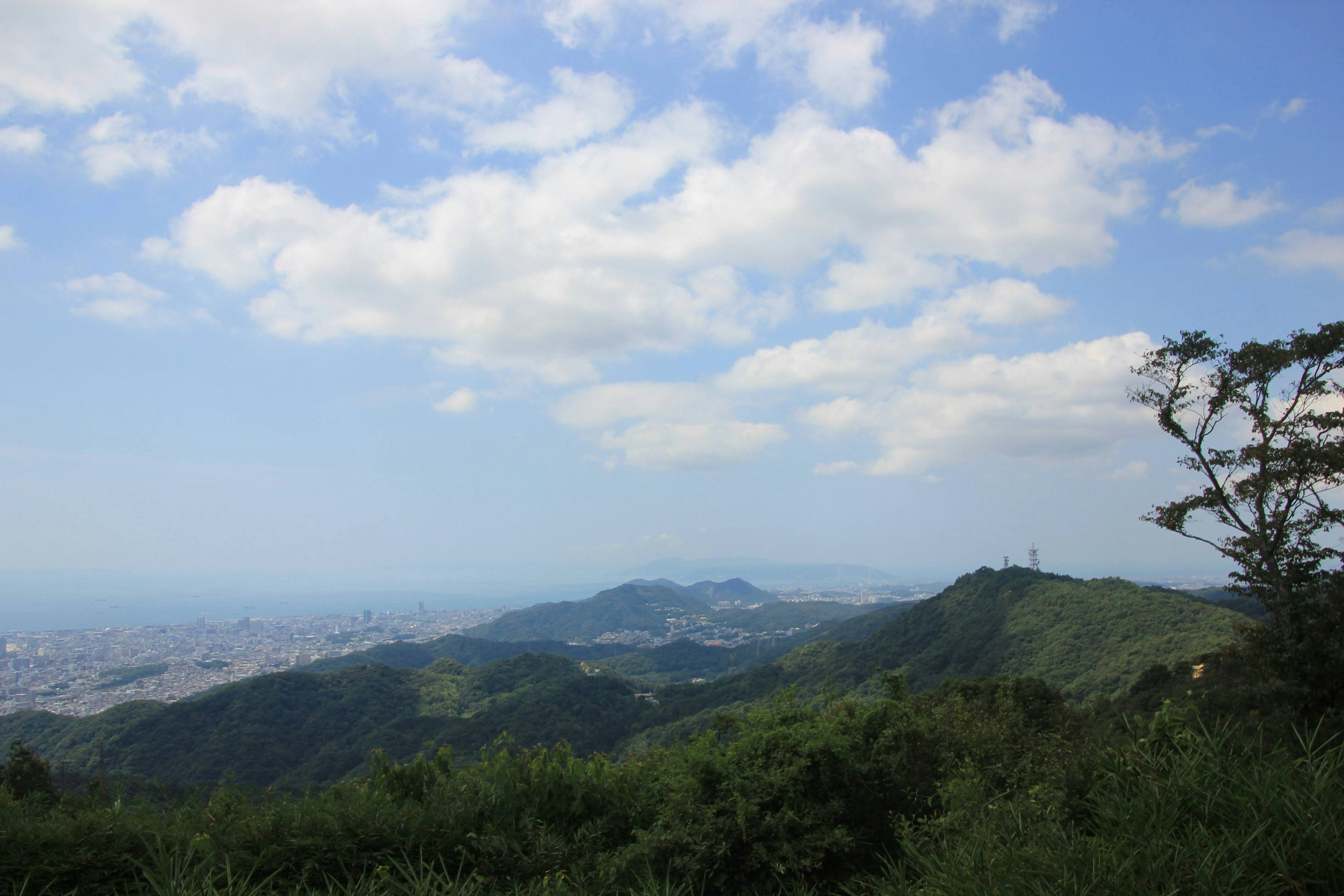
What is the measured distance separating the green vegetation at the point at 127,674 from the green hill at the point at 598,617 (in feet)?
194

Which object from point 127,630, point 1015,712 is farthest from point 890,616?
point 127,630

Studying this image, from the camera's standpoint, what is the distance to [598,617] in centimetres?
15175

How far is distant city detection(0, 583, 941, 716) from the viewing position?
58.4 meters

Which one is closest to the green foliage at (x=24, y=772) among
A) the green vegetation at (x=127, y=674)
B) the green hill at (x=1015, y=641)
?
the green hill at (x=1015, y=641)

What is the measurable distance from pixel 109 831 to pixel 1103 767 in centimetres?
683

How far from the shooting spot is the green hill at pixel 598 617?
447ft

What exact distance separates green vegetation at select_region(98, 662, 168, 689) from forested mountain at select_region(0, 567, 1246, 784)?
69.1 ft

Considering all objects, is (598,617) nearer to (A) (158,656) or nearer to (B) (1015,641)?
(A) (158,656)

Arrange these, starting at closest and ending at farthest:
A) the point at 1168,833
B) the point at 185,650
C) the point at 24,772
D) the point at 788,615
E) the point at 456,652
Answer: the point at 1168,833 → the point at 24,772 → the point at 185,650 → the point at 456,652 → the point at 788,615

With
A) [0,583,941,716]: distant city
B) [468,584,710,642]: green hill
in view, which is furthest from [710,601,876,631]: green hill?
[468,584,710,642]: green hill

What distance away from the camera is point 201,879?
3918mm

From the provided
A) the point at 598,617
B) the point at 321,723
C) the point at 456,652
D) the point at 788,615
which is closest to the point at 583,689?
the point at 321,723

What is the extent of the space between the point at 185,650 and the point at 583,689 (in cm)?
6357

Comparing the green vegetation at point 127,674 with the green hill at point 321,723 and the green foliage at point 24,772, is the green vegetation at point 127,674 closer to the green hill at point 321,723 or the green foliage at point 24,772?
the green hill at point 321,723
